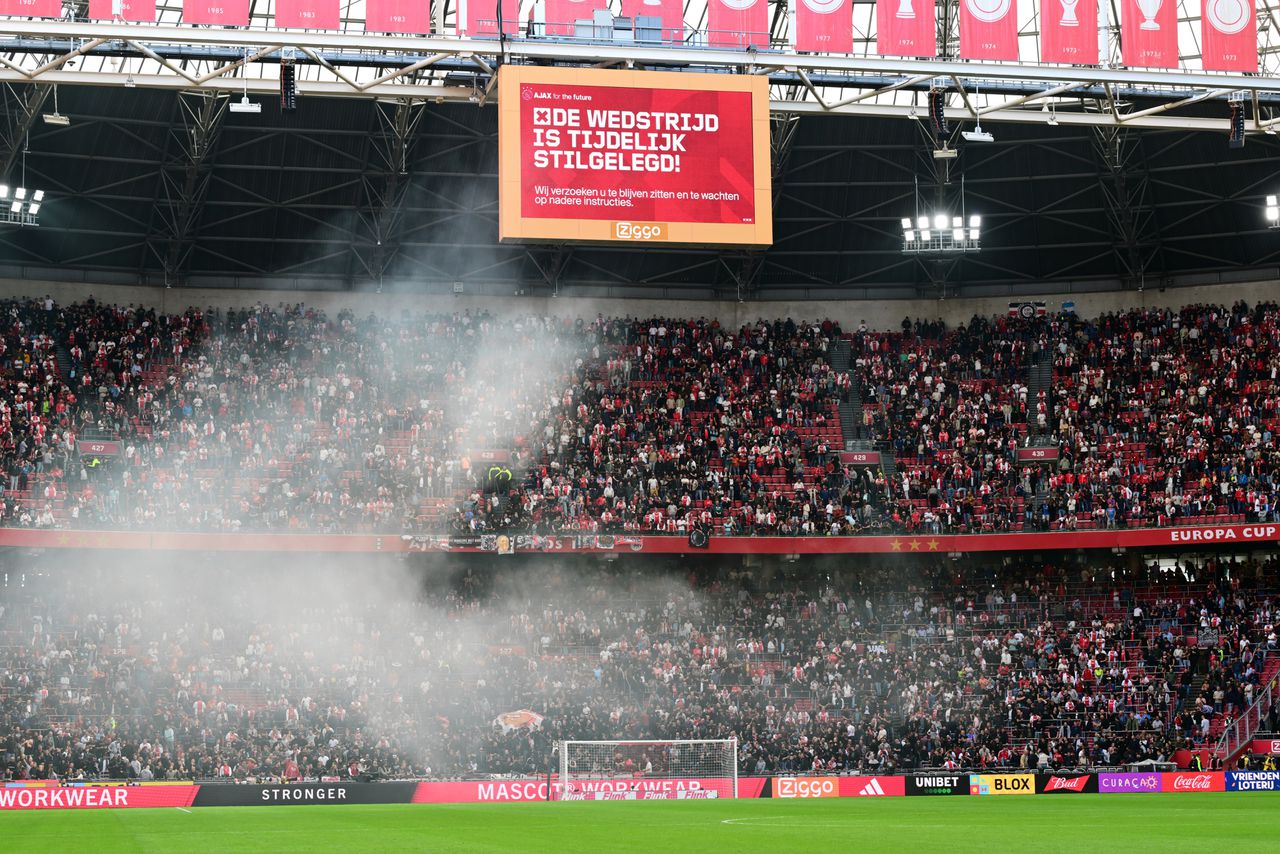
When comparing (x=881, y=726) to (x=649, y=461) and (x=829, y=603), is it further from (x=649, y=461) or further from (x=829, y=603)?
(x=649, y=461)

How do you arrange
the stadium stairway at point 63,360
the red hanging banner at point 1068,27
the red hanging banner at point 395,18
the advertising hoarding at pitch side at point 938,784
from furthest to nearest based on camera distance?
the stadium stairway at point 63,360
the advertising hoarding at pitch side at point 938,784
the red hanging banner at point 1068,27
the red hanging banner at point 395,18

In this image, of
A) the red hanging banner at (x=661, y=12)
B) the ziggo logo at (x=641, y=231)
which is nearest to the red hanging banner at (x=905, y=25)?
the red hanging banner at (x=661, y=12)

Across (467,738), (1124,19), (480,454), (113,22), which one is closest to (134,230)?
(480,454)

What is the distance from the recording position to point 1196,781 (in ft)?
128

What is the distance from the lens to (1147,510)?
47.7 metres

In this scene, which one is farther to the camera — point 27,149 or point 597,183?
point 27,149

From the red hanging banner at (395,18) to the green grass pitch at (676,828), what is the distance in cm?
1844

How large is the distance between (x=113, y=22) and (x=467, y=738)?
21256mm

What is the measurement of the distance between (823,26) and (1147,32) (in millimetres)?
8543

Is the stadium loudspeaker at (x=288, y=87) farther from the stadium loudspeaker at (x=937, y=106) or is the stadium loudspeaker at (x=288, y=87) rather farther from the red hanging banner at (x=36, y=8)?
the stadium loudspeaker at (x=937, y=106)

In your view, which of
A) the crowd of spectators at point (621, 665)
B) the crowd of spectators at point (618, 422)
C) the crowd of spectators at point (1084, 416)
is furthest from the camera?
the crowd of spectators at point (1084, 416)

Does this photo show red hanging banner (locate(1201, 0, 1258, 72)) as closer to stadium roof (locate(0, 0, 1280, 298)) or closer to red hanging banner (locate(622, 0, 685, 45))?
stadium roof (locate(0, 0, 1280, 298))

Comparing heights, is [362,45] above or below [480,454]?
above

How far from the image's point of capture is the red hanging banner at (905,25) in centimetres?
3697
